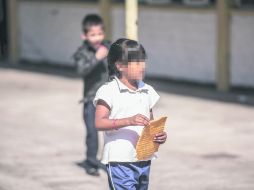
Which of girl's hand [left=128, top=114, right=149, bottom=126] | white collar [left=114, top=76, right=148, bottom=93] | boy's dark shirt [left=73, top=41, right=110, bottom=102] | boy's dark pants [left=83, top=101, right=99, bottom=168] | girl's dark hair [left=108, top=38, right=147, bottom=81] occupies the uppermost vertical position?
girl's dark hair [left=108, top=38, right=147, bottom=81]

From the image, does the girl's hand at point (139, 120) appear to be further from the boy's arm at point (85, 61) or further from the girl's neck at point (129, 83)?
the boy's arm at point (85, 61)

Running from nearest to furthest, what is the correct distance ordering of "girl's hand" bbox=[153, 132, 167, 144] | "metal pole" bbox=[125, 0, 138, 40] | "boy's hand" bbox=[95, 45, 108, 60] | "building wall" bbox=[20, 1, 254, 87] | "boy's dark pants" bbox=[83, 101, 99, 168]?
"girl's hand" bbox=[153, 132, 167, 144] → "metal pole" bbox=[125, 0, 138, 40] → "boy's hand" bbox=[95, 45, 108, 60] → "boy's dark pants" bbox=[83, 101, 99, 168] → "building wall" bbox=[20, 1, 254, 87]

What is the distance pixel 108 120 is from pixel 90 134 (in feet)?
9.77

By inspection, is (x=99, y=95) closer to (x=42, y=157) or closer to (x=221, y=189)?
(x=221, y=189)

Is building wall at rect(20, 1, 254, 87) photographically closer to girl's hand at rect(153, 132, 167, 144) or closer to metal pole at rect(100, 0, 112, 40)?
metal pole at rect(100, 0, 112, 40)

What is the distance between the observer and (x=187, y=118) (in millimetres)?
11641

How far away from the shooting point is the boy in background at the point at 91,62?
801 cm

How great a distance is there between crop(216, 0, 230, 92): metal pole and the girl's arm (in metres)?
8.78

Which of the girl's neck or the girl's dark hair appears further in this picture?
the girl's neck

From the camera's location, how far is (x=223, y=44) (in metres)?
14.0

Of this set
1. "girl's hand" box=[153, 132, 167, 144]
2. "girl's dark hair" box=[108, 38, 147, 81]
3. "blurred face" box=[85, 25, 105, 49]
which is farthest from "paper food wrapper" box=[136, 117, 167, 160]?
"blurred face" box=[85, 25, 105, 49]

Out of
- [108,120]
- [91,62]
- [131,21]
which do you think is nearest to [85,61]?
[91,62]

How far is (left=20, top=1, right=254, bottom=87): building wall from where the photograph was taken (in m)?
13.9

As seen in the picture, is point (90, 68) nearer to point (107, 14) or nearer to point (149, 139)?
point (149, 139)
